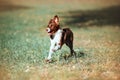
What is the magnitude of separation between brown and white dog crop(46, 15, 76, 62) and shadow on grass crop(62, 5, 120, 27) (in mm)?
162

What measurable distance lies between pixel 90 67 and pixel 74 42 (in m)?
0.29

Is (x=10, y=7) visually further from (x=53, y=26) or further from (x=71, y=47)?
(x=71, y=47)

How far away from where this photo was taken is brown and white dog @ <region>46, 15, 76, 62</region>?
303 cm

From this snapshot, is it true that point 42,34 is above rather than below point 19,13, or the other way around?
below

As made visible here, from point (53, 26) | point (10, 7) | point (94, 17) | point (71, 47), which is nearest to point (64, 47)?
point (71, 47)

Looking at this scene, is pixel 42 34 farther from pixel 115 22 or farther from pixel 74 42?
pixel 115 22

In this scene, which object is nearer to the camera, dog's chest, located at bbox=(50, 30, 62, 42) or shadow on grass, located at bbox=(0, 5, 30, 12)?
dog's chest, located at bbox=(50, 30, 62, 42)

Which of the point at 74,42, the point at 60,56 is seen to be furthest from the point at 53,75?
the point at 74,42

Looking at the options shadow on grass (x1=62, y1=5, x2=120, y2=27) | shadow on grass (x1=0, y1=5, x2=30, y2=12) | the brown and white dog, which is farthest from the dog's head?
shadow on grass (x1=0, y1=5, x2=30, y2=12)

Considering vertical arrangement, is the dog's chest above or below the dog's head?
below

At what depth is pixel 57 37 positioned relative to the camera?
3.03 meters

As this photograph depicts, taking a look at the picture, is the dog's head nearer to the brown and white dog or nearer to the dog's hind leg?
the brown and white dog

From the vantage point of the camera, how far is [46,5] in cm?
331

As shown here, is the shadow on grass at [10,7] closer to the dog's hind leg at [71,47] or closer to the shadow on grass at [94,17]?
the shadow on grass at [94,17]
